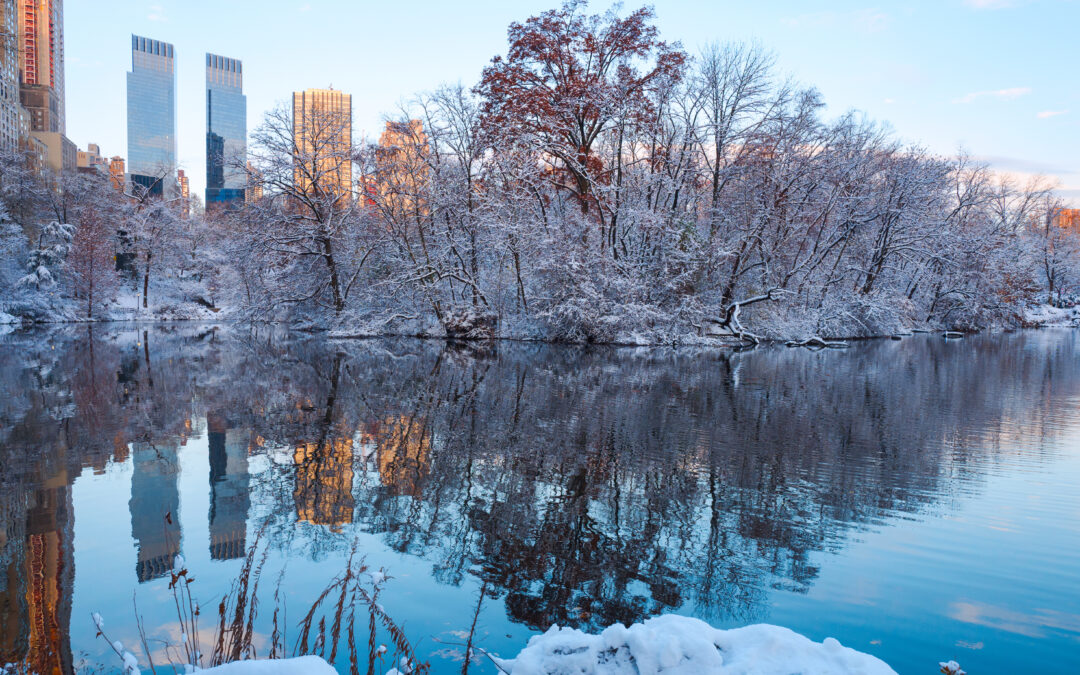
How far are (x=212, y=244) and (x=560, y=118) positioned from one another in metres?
39.9

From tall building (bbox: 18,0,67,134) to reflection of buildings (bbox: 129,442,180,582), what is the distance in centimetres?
8243

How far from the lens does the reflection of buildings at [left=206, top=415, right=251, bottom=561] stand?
5.56 meters

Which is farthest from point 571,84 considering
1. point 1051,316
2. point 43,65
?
point 43,65

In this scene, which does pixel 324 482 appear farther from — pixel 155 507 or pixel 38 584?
pixel 38 584

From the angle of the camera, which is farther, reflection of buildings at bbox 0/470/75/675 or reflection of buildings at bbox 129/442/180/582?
reflection of buildings at bbox 129/442/180/582

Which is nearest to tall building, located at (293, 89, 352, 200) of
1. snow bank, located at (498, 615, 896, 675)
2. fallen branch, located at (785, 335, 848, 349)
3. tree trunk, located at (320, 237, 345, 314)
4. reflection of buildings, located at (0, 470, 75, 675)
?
tree trunk, located at (320, 237, 345, 314)

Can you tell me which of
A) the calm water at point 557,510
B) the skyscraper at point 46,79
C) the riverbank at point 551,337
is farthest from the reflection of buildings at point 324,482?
the skyscraper at point 46,79

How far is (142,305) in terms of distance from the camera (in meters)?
48.5

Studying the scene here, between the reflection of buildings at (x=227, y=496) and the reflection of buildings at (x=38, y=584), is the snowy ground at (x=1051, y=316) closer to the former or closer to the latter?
the reflection of buildings at (x=227, y=496)

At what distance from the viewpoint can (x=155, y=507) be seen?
6.54 meters

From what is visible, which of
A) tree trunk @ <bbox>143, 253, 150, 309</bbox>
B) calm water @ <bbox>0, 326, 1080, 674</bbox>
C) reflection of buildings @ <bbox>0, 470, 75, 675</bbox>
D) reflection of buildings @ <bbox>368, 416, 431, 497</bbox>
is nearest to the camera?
reflection of buildings @ <bbox>0, 470, 75, 675</bbox>

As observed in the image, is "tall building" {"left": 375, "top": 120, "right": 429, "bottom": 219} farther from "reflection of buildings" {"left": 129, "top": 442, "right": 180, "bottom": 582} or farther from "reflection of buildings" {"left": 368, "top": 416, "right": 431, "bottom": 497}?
"reflection of buildings" {"left": 129, "top": 442, "right": 180, "bottom": 582}

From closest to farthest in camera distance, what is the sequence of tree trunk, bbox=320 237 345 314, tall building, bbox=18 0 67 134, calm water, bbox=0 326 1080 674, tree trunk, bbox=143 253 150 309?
calm water, bbox=0 326 1080 674 → tree trunk, bbox=320 237 345 314 → tree trunk, bbox=143 253 150 309 → tall building, bbox=18 0 67 134

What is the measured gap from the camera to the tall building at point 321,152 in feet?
102
